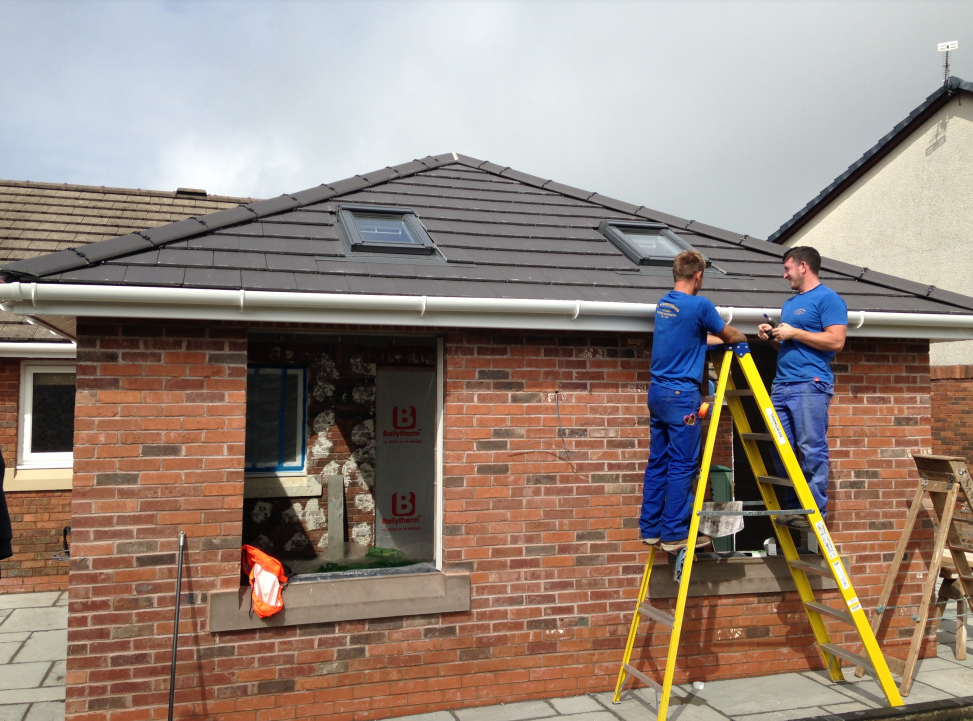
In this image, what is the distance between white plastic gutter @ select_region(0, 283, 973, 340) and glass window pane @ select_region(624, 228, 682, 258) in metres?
1.11

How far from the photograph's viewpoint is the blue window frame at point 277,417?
8445 millimetres

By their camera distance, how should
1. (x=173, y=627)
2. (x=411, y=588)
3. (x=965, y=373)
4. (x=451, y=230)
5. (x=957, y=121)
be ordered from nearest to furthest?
(x=173, y=627) → (x=411, y=588) → (x=451, y=230) → (x=965, y=373) → (x=957, y=121)

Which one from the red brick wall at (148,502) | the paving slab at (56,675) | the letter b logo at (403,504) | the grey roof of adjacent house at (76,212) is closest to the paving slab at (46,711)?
the paving slab at (56,675)

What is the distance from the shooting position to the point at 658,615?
4.82 metres

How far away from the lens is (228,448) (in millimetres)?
4938

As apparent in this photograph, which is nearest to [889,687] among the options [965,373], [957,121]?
[965,373]

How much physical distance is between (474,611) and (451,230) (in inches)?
122

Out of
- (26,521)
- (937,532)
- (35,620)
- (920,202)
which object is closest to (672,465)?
(937,532)

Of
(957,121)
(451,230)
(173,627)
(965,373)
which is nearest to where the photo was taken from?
(173,627)

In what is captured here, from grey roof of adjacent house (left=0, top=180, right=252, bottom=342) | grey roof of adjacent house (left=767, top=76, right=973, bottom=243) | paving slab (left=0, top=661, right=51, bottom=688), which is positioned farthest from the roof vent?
grey roof of adjacent house (left=767, top=76, right=973, bottom=243)

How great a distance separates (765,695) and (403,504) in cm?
460

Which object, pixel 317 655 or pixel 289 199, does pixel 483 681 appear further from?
pixel 289 199

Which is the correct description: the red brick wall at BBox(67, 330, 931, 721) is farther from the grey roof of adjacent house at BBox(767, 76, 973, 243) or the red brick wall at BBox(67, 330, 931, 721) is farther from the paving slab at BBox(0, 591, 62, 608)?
the grey roof of adjacent house at BBox(767, 76, 973, 243)

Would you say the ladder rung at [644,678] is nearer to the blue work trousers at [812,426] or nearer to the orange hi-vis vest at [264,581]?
the blue work trousers at [812,426]
